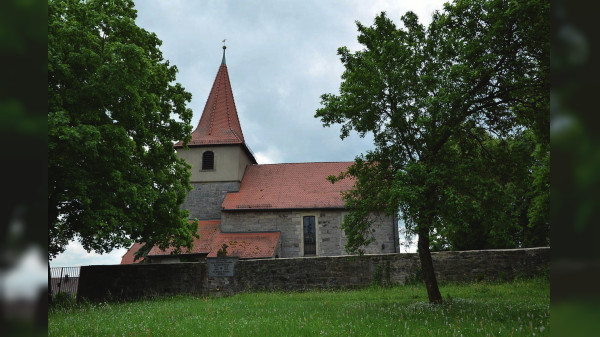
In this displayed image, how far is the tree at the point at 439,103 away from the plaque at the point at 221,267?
8.32 m

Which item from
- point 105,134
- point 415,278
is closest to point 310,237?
point 415,278

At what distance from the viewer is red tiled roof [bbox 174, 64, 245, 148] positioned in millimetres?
35688

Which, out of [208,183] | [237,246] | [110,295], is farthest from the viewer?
[208,183]

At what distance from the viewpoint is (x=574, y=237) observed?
62 centimetres

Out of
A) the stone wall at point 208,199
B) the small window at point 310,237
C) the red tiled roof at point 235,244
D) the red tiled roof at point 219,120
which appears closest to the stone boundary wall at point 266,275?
the red tiled roof at point 235,244

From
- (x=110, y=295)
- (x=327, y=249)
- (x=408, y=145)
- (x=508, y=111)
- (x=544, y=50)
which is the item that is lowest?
(x=110, y=295)

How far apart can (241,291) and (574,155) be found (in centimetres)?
2104

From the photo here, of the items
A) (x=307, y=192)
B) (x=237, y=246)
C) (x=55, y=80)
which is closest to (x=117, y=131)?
(x=55, y=80)

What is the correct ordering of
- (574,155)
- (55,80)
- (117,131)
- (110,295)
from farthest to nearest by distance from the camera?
(110,295)
(117,131)
(55,80)
(574,155)

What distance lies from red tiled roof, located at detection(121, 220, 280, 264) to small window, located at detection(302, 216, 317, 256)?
231 centimetres

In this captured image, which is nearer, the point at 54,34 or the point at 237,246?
the point at 54,34

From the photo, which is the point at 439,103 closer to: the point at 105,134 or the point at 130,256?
the point at 105,134

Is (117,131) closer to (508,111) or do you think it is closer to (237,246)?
(508,111)

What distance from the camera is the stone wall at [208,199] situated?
34.1m
